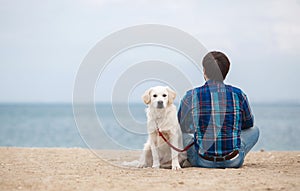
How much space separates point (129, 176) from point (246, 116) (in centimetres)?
182

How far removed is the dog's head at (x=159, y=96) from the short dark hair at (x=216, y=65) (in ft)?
2.19

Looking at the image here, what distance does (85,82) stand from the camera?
7184 millimetres

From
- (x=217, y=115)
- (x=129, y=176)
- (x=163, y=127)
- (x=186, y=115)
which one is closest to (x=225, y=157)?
(x=217, y=115)

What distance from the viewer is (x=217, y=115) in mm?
6098

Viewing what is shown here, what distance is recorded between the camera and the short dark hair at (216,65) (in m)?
6.09

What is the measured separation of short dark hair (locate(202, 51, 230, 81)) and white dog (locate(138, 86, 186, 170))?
69 centimetres

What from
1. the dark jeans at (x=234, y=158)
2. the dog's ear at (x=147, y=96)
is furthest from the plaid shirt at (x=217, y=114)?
the dog's ear at (x=147, y=96)

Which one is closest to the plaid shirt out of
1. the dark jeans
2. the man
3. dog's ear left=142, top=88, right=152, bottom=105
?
the man

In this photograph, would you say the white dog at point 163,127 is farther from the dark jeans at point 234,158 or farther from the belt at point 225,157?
the belt at point 225,157

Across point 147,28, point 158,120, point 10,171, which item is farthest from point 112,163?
point 147,28

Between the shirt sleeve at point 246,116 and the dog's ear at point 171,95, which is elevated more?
the dog's ear at point 171,95

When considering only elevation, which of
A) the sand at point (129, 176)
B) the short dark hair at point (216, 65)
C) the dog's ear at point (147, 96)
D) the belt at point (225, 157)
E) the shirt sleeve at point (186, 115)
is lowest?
the sand at point (129, 176)

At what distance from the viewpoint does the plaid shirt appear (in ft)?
20.0

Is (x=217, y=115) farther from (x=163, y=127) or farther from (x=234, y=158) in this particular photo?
(x=163, y=127)
